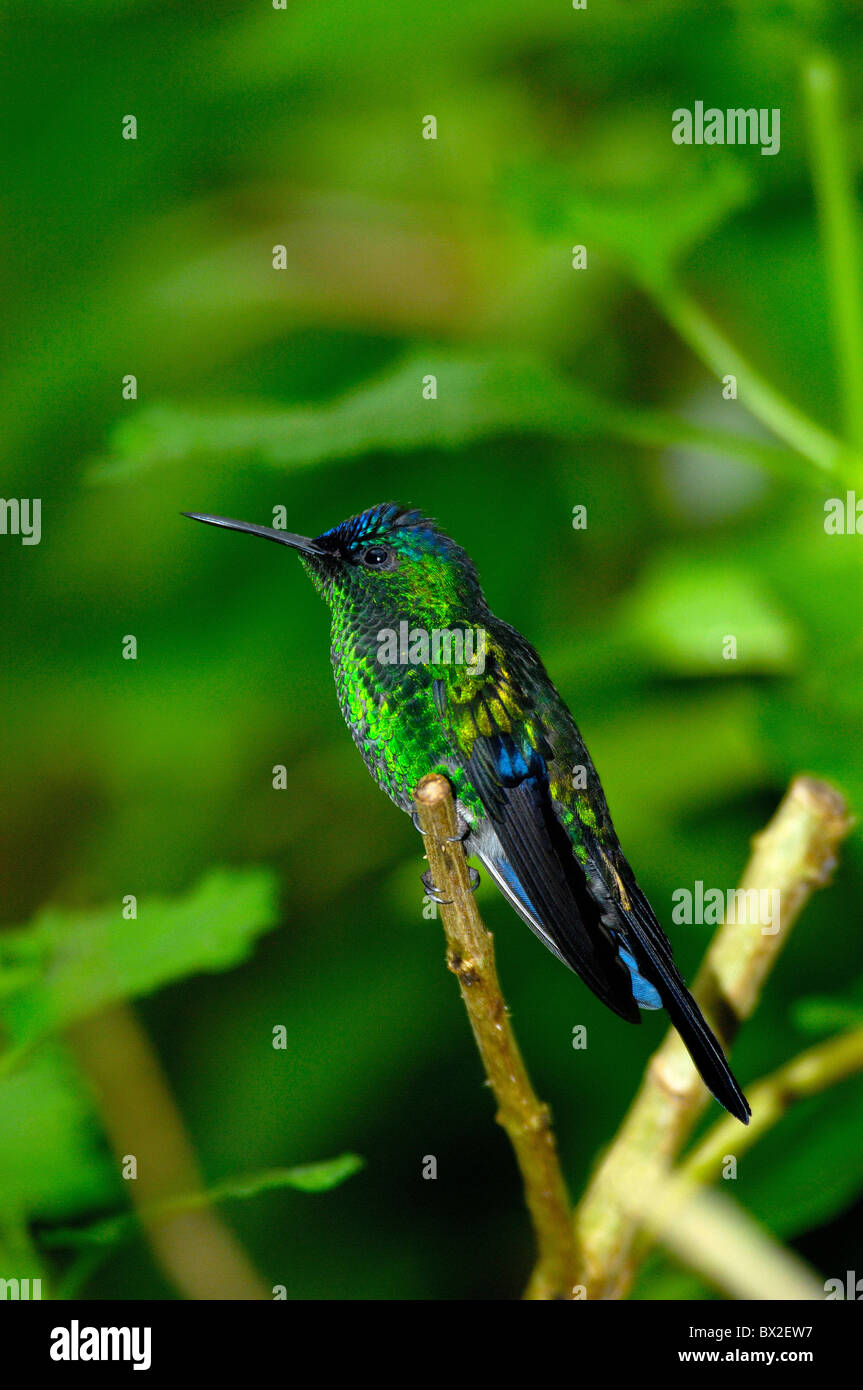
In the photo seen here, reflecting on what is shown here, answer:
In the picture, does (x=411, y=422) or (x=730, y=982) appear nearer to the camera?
(x=730, y=982)

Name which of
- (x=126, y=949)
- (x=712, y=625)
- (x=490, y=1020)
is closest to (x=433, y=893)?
(x=490, y=1020)

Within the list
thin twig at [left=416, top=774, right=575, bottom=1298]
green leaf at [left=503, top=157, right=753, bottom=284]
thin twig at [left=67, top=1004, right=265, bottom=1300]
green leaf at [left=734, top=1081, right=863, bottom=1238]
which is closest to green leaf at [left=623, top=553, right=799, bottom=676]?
green leaf at [left=503, top=157, right=753, bottom=284]

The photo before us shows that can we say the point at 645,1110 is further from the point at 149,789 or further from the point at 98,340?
the point at 98,340

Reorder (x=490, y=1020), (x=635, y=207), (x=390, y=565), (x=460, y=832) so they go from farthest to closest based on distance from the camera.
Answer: (x=635, y=207) < (x=390, y=565) < (x=460, y=832) < (x=490, y=1020)

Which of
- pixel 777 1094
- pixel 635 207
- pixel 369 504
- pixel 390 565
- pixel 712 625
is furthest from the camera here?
pixel 369 504

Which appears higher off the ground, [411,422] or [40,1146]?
[411,422]

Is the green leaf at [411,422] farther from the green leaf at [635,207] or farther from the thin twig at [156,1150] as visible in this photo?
the thin twig at [156,1150]

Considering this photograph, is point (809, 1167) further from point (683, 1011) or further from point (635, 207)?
point (635, 207)
